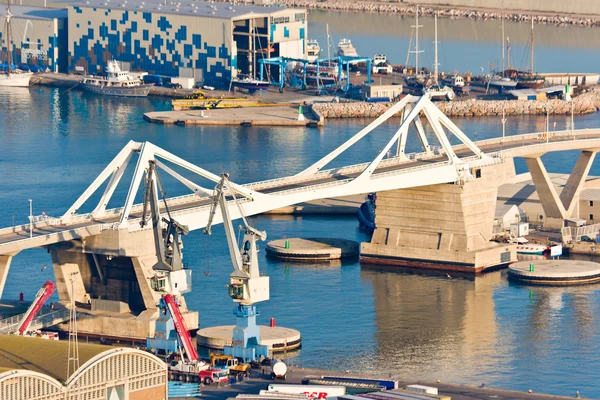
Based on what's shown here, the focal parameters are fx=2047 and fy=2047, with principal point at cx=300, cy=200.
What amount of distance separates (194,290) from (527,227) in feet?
91.0

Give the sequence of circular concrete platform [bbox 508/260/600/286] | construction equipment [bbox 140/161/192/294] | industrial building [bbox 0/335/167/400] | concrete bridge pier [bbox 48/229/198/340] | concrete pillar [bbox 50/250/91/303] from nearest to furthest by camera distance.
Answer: industrial building [bbox 0/335/167/400], construction equipment [bbox 140/161/192/294], concrete bridge pier [bbox 48/229/198/340], concrete pillar [bbox 50/250/91/303], circular concrete platform [bbox 508/260/600/286]

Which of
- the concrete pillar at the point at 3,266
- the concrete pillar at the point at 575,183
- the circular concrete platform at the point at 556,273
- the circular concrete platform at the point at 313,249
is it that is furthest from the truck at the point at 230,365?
the concrete pillar at the point at 575,183

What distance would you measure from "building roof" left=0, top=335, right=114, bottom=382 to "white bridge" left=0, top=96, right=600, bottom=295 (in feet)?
63.9

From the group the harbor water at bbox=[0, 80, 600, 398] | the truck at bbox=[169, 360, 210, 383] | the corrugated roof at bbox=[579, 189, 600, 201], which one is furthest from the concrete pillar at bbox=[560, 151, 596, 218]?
the truck at bbox=[169, 360, 210, 383]

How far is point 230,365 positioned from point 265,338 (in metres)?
5.72

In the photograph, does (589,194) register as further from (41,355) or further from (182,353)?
(41,355)

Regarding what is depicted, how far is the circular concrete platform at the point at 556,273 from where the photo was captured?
120125mm

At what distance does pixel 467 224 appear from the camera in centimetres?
12581

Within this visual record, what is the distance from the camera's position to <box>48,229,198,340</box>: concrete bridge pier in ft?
344

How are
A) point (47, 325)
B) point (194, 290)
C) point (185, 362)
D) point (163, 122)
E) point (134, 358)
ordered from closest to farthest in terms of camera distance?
1. point (134, 358)
2. point (185, 362)
3. point (47, 325)
4. point (194, 290)
5. point (163, 122)

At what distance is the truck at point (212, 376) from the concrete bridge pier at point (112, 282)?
36.7 feet

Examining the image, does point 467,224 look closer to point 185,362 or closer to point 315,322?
point 315,322

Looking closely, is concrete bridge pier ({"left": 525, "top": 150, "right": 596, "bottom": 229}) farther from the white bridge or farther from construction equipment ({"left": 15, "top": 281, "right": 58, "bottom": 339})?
construction equipment ({"left": 15, "top": 281, "right": 58, "bottom": 339})

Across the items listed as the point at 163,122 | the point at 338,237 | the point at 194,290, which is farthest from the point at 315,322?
the point at 163,122
